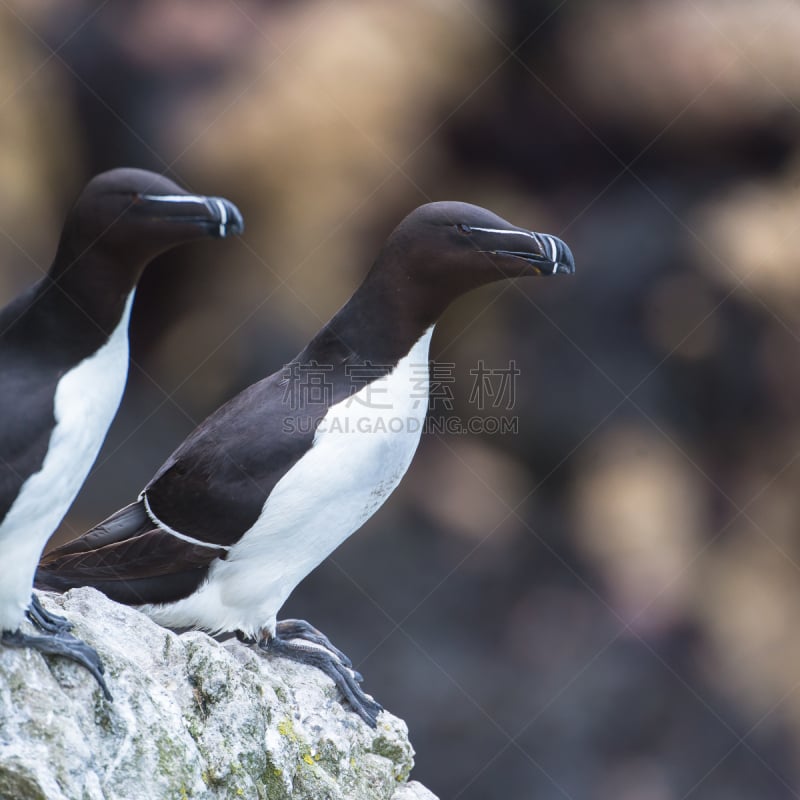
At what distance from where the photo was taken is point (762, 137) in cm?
837

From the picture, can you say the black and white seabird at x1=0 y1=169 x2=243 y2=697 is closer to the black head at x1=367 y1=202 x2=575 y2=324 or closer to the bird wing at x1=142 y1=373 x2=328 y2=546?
the bird wing at x1=142 y1=373 x2=328 y2=546

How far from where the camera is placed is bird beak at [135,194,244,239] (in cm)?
275

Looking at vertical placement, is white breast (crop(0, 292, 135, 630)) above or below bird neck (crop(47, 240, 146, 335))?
below

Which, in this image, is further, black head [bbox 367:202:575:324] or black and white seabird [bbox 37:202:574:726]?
black and white seabird [bbox 37:202:574:726]

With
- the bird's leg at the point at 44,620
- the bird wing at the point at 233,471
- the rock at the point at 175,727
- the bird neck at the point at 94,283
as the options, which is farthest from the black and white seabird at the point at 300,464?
the bird neck at the point at 94,283

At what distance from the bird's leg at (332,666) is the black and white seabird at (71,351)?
106 cm

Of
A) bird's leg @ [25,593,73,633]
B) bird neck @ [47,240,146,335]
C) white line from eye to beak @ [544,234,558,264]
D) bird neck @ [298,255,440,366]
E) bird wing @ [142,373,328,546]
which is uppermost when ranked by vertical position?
white line from eye to beak @ [544,234,558,264]

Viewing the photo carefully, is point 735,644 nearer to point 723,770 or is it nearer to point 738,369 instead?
point 723,770

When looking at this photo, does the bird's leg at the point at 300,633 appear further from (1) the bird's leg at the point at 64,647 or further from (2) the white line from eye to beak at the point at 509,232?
(2) the white line from eye to beak at the point at 509,232

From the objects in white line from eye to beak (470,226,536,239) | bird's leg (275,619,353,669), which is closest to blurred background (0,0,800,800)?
bird's leg (275,619,353,669)

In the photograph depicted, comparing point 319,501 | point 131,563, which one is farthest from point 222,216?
point 131,563

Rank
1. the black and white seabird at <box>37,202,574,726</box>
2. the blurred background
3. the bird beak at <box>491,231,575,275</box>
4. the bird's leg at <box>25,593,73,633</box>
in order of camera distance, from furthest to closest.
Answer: the blurred background < the black and white seabird at <box>37,202,574,726</box> < the bird beak at <box>491,231,575,275</box> < the bird's leg at <box>25,593,73,633</box>

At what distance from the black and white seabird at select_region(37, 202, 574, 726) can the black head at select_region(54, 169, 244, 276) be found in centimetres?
104

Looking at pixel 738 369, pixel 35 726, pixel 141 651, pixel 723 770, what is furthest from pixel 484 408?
pixel 35 726
